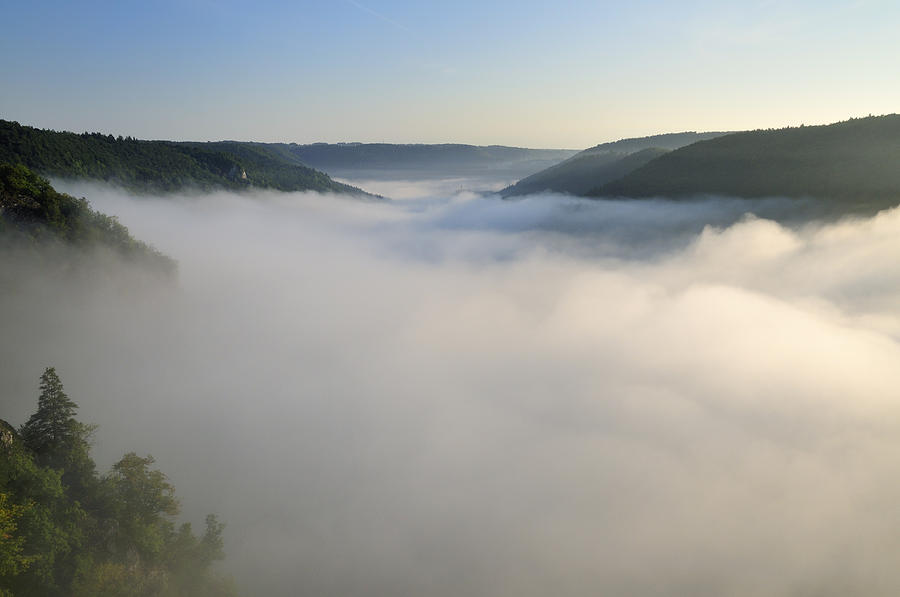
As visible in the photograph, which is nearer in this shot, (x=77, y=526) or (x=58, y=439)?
(x=77, y=526)

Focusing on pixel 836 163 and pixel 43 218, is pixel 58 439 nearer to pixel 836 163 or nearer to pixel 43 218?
pixel 43 218

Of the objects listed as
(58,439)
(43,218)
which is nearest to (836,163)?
(58,439)

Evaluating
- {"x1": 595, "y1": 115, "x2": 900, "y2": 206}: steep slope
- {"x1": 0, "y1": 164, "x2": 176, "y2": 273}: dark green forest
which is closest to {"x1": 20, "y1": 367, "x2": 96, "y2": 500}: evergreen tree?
{"x1": 0, "y1": 164, "x2": 176, "y2": 273}: dark green forest

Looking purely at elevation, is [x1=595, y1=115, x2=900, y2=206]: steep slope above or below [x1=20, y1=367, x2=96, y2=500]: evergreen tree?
above

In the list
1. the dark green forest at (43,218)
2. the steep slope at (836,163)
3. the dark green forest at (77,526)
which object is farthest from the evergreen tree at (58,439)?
the steep slope at (836,163)

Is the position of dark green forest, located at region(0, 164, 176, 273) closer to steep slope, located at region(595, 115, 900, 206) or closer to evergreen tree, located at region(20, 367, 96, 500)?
evergreen tree, located at region(20, 367, 96, 500)

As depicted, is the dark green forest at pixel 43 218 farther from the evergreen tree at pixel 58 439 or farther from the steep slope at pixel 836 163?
the steep slope at pixel 836 163

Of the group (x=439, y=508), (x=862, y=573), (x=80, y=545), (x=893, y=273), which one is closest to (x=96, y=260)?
(x=80, y=545)
